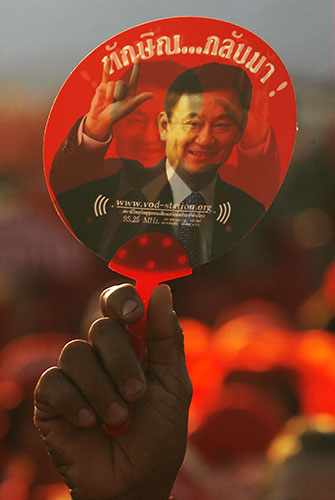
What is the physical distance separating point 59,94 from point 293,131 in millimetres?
311

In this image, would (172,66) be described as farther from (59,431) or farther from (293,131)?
(59,431)

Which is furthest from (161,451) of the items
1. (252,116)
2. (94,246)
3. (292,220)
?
(292,220)

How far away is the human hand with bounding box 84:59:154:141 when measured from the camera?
0.74 m

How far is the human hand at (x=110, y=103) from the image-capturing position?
0.74m

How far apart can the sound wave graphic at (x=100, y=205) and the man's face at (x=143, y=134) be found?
60 mm

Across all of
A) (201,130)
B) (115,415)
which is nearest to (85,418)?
(115,415)

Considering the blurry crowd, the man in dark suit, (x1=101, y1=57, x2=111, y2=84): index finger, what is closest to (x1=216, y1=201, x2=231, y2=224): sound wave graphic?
the man in dark suit

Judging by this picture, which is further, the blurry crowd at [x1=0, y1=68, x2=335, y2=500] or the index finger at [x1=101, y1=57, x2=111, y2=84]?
the blurry crowd at [x1=0, y1=68, x2=335, y2=500]

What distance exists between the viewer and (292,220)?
253cm

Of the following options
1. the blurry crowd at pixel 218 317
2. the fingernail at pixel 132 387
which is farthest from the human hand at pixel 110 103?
the blurry crowd at pixel 218 317

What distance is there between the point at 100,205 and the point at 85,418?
27 centimetres

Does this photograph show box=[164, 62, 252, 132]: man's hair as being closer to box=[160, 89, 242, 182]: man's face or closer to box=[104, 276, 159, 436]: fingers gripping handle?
box=[160, 89, 242, 182]: man's face

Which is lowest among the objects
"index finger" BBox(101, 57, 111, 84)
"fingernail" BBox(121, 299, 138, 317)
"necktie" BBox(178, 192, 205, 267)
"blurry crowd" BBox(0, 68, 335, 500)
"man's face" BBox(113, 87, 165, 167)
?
"blurry crowd" BBox(0, 68, 335, 500)

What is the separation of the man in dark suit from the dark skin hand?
0.09 metres
